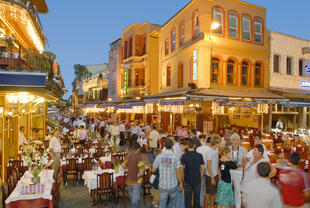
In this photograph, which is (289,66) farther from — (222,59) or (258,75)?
(222,59)

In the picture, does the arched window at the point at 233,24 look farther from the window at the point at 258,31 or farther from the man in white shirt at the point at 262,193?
the man in white shirt at the point at 262,193

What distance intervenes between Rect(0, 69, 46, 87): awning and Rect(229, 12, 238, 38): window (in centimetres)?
1479

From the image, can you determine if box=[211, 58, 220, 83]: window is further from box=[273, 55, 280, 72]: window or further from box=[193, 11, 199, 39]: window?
box=[273, 55, 280, 72]: window

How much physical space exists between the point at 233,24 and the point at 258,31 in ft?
8.82

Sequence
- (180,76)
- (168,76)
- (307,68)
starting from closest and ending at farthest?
(180,76)
(307,68)
(168,76)

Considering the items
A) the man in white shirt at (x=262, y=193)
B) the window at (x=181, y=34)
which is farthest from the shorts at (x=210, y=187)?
the window at (x=181, y=34)

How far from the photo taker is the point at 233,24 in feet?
60.0

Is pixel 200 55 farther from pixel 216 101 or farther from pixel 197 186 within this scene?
pixel 197 186

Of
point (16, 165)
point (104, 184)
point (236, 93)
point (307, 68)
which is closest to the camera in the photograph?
point (104, 184)

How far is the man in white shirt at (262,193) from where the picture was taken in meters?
3.66

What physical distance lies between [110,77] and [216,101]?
22770mm

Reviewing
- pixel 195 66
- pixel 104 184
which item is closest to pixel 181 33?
pixel 195 66

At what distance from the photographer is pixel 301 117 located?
2236 centimetres

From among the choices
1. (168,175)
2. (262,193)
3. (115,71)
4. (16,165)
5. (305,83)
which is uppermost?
Answer: (115,71)
